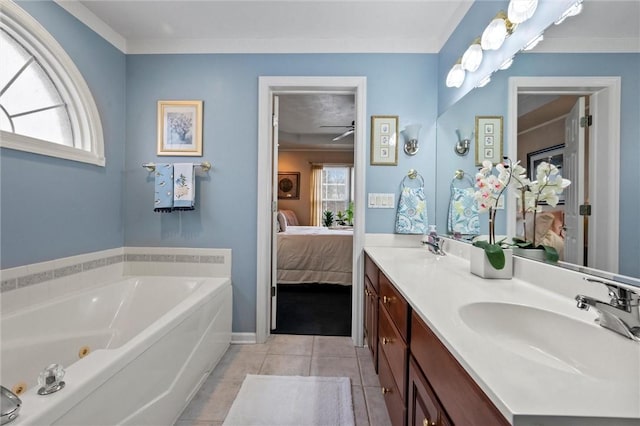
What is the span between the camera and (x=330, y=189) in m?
6.35

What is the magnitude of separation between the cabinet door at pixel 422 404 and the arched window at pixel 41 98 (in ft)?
7.39

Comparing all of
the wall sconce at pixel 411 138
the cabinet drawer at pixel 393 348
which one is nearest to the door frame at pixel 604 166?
the cabinet drawer at pixel 393 348

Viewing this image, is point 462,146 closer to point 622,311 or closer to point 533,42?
point 533,42

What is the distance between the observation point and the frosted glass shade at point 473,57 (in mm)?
1586

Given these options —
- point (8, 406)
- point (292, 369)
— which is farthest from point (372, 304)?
point (8, 406)

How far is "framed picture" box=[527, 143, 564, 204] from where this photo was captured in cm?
97

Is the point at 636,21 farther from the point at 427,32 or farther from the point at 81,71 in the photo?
the point at 81,71

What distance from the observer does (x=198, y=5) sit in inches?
71.3

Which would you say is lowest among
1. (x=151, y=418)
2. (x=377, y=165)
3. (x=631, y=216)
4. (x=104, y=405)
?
(x=151, y=418)

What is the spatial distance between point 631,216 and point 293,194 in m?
5.74

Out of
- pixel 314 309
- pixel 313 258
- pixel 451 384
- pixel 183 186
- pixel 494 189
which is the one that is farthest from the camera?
pixel 313 258

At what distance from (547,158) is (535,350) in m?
0.72

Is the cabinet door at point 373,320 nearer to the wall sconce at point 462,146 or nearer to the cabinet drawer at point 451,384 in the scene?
the cabinet drawer at point 451,384

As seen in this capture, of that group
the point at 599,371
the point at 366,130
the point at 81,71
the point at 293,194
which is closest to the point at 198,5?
the point at 81,71
